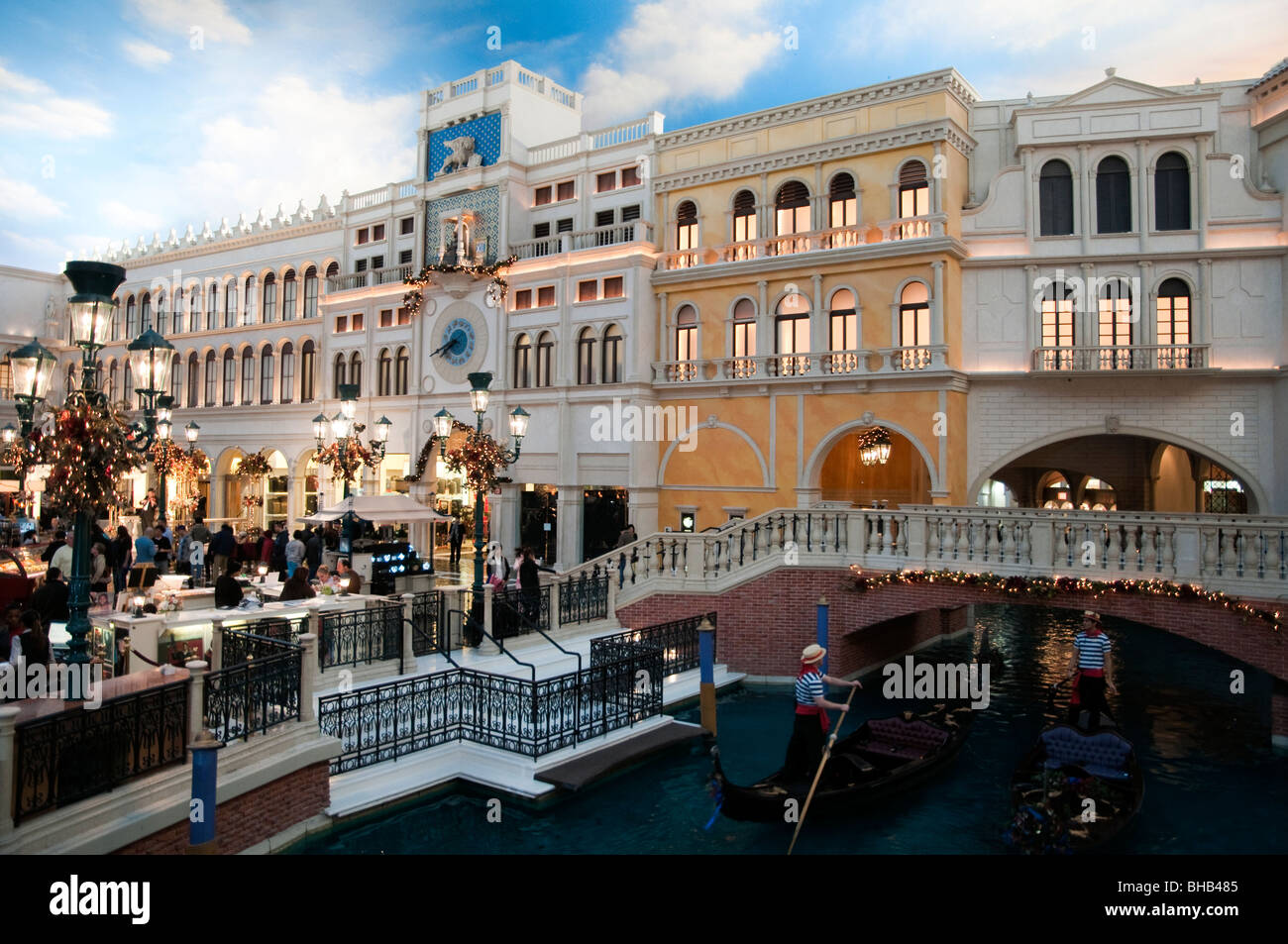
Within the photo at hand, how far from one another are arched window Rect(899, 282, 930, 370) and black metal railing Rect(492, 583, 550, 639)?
10.0 meters

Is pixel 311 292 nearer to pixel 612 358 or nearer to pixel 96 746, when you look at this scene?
pixel 612 358

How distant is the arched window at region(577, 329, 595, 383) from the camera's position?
1000 inches

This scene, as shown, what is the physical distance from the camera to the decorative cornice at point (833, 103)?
20047 mm

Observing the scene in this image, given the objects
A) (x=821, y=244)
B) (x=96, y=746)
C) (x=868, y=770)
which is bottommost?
(x=868, y=770)

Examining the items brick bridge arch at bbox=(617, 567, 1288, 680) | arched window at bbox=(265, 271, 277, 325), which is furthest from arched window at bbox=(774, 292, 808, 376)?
arched window at bbox=(265, 271, 277, 325)

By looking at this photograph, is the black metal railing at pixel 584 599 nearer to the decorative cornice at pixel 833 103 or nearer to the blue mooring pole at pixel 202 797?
the blue mooring pole at pixel 202 797

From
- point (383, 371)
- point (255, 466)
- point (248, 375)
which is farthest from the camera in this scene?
point (248, 375)

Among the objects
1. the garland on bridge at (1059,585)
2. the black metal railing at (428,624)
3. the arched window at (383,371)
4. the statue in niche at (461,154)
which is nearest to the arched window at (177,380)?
the arched window at (383,371)

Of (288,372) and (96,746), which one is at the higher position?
(288,372)

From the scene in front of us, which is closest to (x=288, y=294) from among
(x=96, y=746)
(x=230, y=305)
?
(x=230, y=305)

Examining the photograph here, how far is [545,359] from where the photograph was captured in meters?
26.5

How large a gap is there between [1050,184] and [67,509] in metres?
19.8

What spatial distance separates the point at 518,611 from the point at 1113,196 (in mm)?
15626
